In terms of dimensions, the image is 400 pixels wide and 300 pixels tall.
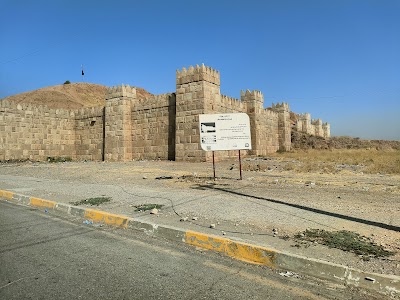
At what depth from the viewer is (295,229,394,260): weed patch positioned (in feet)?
14.1

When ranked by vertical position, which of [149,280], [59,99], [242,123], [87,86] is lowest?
[149,280]

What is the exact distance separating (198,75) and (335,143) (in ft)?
97.7

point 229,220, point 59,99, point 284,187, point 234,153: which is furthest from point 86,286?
point 59,99

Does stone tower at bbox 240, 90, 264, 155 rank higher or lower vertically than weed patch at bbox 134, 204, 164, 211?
higher

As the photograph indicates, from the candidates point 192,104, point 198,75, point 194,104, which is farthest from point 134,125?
point 198,75

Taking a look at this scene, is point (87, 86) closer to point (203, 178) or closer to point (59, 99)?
point (59, 99)

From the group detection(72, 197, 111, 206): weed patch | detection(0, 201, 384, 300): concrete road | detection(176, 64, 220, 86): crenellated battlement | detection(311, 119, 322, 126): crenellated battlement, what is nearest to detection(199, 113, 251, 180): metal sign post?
detection(72, 197, 111, 206): weed patch

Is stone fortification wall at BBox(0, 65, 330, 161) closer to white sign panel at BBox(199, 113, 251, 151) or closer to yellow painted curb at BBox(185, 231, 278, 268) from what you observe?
white sign panel at BBox(199, 113, 251, 151)

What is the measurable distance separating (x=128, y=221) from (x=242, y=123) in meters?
6.72

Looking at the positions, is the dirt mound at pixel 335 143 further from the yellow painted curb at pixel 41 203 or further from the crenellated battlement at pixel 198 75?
the yellow painted curb at pixel 41 203

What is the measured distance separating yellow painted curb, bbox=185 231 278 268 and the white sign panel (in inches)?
263

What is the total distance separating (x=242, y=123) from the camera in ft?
39.3

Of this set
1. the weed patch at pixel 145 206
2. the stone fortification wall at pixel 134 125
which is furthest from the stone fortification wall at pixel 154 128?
the weed patch at pixel 145 206

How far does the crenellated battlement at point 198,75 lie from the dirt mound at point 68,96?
102 feet
